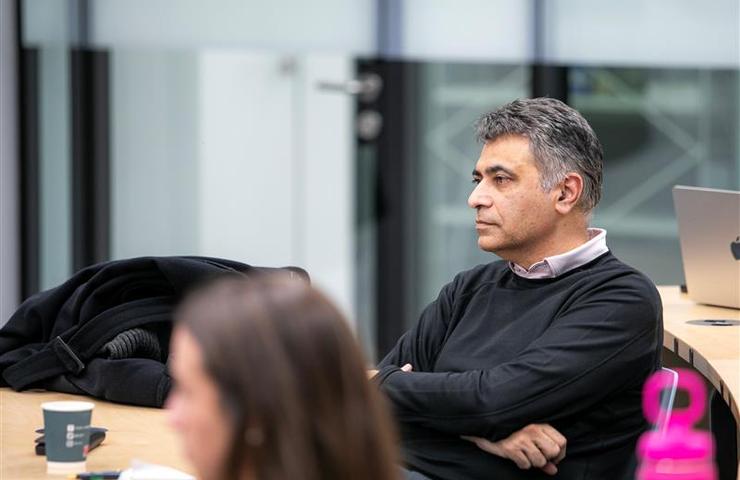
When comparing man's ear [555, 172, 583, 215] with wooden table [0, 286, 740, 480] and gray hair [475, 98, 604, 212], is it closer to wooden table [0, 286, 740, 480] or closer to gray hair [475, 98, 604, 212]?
gray hair [475, 98, 604, 212]

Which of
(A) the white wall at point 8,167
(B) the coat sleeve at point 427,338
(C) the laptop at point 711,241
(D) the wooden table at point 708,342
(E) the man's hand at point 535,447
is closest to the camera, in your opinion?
(E) the man's hand at point 535,447

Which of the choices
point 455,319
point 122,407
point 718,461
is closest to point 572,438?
point 455,319

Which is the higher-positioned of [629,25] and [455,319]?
[629,25]

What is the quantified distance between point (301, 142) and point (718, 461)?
2.38 metres

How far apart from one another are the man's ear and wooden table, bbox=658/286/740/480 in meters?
0.44

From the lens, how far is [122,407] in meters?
2.61

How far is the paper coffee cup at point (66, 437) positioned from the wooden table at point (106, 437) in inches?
1.0

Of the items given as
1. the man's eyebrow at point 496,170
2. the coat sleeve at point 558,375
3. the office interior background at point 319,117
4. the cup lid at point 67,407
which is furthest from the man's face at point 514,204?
the office interior background at point 319,117

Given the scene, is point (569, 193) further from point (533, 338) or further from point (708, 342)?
point (708, 342)

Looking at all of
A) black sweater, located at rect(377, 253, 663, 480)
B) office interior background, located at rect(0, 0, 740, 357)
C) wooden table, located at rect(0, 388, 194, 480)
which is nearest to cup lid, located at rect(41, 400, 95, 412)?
wooden table, located at rect(0, 388, 194, 480)

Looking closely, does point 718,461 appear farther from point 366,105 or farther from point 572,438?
point 366,105

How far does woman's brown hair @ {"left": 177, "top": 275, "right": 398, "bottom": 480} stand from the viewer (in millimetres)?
1116

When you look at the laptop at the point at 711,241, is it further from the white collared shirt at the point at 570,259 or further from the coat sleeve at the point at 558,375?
the coat sleeve at the point at 558,375

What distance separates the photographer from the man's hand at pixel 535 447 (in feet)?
7.81
